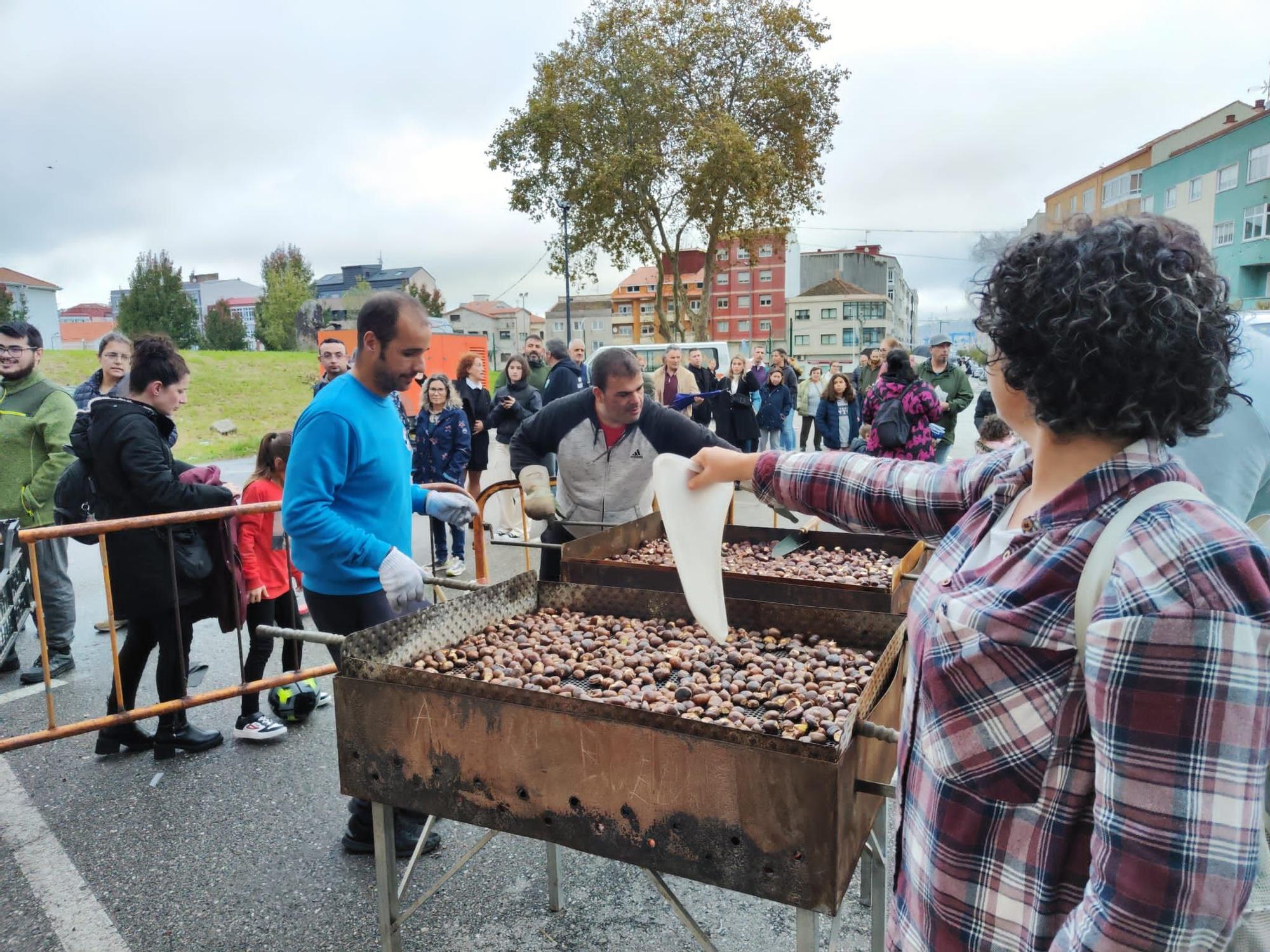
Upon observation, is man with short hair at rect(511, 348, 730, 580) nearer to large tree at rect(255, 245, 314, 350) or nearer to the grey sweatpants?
the grey sweatpants

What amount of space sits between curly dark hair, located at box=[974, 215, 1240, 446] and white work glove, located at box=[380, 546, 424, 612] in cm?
220

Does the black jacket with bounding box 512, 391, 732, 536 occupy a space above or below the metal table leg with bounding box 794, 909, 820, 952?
above

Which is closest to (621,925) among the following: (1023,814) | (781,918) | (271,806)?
(781,918)

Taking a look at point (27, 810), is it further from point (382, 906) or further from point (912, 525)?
point (912, 525)

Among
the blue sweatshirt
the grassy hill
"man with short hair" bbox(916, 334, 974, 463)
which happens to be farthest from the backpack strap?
the grassy hill

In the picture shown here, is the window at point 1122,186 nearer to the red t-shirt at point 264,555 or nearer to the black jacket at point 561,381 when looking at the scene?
the black jacket at point 561,381

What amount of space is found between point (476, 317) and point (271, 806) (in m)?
98.4

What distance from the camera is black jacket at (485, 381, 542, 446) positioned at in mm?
9039

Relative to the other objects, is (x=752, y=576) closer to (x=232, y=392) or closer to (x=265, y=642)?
(x=265, y=642)

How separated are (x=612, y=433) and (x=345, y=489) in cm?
164

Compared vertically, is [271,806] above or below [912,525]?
below

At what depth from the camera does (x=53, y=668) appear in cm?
493

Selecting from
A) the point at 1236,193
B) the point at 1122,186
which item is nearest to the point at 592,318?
the point at 1122,186

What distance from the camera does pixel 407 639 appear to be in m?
2.48
